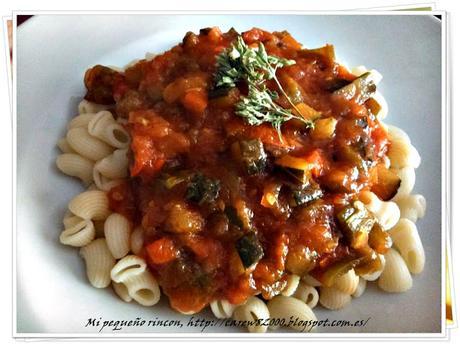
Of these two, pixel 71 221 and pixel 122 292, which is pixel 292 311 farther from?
pixel 71 221

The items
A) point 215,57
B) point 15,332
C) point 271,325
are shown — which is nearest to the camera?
point 15,332

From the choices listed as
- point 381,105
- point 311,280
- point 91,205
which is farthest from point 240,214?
point 381,105

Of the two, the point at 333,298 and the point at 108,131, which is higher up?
the point at 108,131

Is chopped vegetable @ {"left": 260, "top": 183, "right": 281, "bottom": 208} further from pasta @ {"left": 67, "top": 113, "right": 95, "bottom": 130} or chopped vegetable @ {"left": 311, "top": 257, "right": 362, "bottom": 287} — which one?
pasta @ {"left": 67, "top": 113, "right": 95, "bottom": 130}

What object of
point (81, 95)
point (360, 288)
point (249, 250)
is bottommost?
point (360, 288)

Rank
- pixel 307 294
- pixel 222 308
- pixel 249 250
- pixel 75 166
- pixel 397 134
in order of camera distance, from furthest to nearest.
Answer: pixel 397 134 < pixel 75 166 < pixel 307 294 < pixel 222 308 < pixel 249 250
